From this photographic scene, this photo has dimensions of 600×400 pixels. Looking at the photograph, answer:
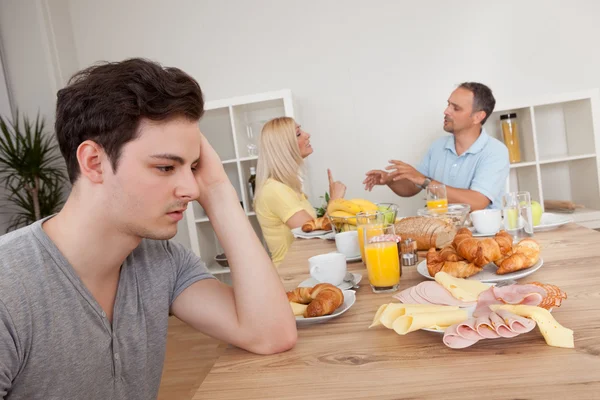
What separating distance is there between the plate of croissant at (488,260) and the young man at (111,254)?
0.41m

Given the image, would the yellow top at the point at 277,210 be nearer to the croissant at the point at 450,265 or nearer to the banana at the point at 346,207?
the banana at the point at 346,207

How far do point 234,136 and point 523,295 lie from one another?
297 centimetres

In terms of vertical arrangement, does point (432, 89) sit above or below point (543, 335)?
above

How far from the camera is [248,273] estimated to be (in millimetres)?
1130

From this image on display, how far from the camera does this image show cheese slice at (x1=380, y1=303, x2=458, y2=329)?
96 centimetres

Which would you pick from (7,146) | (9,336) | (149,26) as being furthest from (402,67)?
(9,336)

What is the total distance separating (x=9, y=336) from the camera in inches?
34.9

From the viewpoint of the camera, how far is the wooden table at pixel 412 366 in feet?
2.44

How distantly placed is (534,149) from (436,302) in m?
2.83

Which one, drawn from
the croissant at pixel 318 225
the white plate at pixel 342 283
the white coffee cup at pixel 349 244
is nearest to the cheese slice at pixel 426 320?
the white plate at pixel 342 283

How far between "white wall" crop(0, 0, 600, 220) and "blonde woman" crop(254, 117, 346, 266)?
81cm

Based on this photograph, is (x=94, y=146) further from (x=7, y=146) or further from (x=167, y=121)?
(x=7, y=146)

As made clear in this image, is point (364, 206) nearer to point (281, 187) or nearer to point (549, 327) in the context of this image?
point (281, 187)

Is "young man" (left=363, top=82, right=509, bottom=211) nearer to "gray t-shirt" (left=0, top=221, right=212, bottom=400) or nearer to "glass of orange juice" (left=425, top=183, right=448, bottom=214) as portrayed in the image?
"glass of orange juice" (left=425, top=183, right=448, bottom=214)
